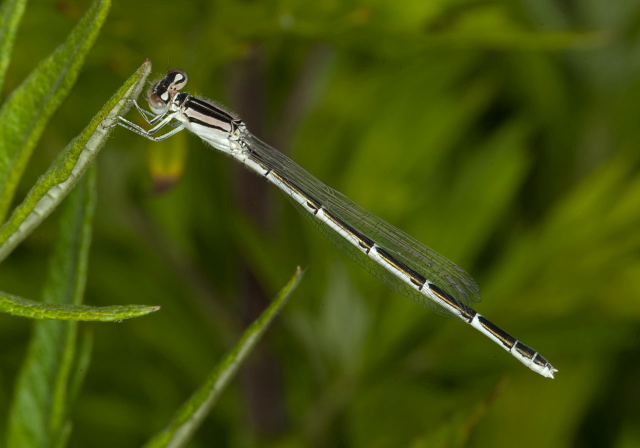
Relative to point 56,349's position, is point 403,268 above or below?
above

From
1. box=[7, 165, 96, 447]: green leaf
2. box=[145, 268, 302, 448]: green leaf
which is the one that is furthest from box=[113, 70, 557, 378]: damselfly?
box=[145, 268, 302, 448]: green leaf

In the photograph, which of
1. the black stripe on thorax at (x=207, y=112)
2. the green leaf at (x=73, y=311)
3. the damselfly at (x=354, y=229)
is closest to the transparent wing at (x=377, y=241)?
the damselfly at (x=354, y=229)

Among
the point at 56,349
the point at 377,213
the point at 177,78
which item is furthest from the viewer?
the point at 377,213

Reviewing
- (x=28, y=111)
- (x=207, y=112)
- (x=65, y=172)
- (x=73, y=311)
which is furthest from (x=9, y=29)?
(x=207, y=112)

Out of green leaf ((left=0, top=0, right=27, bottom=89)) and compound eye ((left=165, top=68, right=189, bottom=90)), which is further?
compound eye ((left=165, top=68, right=189, bottom=90))

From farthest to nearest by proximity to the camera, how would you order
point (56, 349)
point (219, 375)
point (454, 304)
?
point (454, 304) < point (56, 349) < point (219, 375)

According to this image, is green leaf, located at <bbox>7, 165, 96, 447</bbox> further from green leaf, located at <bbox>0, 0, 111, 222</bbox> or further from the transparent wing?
the transparent wing

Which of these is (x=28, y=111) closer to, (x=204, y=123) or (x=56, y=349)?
(x=56, y=349)
